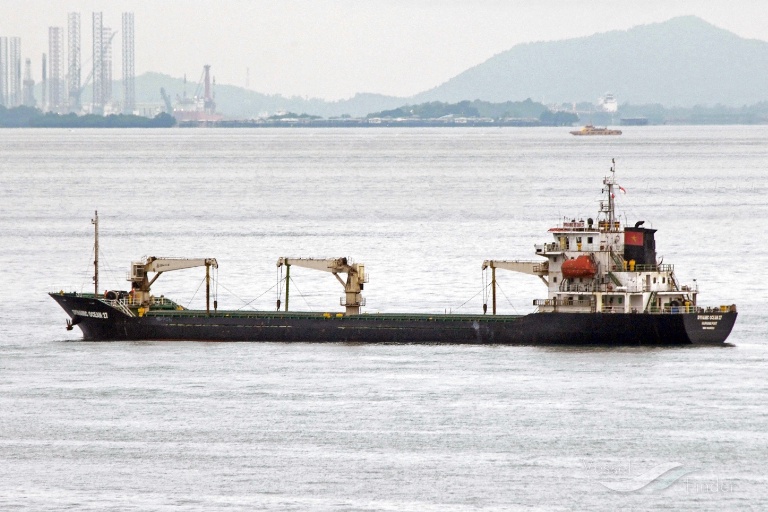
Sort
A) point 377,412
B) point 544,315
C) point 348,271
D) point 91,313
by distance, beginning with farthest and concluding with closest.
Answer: point 91,313 → point 348,271 → point 544,315 → point 377,412

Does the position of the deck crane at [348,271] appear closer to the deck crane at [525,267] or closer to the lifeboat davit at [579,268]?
the deck crane at [525,267]

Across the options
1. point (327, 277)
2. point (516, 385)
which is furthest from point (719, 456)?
point (327, 277)

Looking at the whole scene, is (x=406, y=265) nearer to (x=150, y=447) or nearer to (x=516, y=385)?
(x=516, y=385)

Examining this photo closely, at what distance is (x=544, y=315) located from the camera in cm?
7206

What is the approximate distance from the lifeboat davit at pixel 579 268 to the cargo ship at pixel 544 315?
0.04m

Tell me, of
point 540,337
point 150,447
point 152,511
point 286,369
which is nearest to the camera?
point 152,511

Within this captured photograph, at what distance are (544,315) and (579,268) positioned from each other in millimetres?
2493

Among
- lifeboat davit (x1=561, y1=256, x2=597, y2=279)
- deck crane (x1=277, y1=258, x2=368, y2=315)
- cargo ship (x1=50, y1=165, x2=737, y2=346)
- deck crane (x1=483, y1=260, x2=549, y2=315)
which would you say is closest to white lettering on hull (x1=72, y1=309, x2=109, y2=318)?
cargo ship (x1=50, y1=165, x2=737, y2=346)

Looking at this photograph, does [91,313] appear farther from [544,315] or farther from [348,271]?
[544,315]

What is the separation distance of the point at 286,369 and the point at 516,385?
10043mm

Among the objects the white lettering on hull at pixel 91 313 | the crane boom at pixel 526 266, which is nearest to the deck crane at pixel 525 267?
the crane boom at pixel 526 266

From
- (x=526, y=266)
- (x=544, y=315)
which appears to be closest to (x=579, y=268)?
(x=544, y=315)

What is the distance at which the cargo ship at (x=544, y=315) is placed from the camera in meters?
71.4

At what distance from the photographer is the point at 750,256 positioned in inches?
4348
